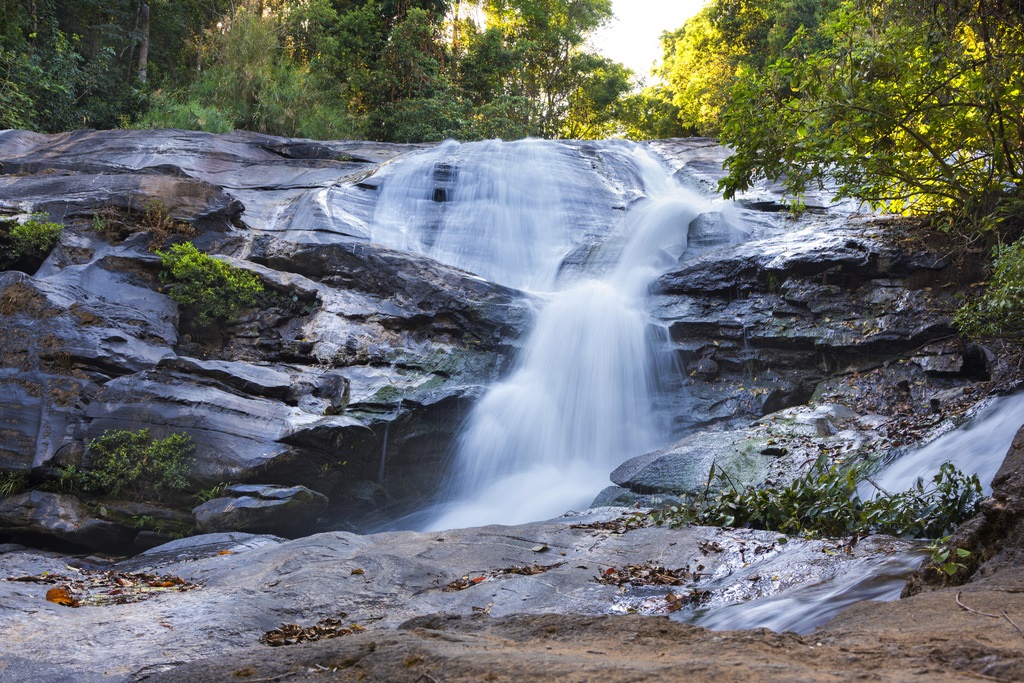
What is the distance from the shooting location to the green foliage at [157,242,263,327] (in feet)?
34.3

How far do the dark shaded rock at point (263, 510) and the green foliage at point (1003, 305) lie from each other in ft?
24.3

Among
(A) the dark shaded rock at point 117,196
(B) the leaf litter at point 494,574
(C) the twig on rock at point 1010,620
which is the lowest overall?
(B) the leaf litter at point 494,574

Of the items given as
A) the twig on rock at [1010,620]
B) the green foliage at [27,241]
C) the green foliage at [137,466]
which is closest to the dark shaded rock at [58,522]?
the green foliage at [137,466]

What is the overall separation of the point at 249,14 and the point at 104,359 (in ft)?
51.6

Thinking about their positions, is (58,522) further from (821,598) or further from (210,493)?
(821,598)

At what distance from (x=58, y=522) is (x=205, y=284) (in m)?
3.92

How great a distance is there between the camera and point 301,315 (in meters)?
10.9

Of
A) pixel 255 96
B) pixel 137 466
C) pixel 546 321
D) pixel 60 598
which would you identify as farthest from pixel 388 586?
pixel 255 96

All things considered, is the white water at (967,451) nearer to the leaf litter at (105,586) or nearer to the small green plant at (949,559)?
the small green plant at (949,559)

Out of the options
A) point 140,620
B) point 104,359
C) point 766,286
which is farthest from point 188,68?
point 140,620

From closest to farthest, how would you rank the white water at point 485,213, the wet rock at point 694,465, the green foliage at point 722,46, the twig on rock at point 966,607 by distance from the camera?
the twig on rock at point 966,607
the wet rock at point 694,465
the white water at point 485,213
the green foliage at point 722,46

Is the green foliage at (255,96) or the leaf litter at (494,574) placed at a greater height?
the green foliage at (255,96)

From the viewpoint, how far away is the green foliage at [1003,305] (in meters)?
7.57

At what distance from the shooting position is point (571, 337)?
11070mm
